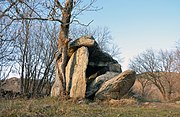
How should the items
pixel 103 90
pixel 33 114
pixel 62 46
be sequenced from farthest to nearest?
pixel 62 46 → pixel 103 90 → pixel 33 114

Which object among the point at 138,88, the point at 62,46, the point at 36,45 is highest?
the point at 36,45

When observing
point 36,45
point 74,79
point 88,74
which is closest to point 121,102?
point 74,79

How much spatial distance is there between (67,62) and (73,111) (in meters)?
6.67

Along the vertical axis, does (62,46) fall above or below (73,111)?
above

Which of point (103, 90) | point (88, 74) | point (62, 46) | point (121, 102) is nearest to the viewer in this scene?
point (121, 102)

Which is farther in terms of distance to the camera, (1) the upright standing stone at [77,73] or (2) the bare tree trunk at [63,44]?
(2) the bare tree trunk at [63,44]

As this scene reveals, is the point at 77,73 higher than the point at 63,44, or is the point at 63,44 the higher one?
the point at 63,44

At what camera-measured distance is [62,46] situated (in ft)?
45.2

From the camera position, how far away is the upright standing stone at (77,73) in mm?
12984

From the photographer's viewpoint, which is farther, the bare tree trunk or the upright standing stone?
the bare tree trunk

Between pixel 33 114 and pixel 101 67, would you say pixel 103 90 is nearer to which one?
pixel 101 67

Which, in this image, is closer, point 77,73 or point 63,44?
point 77,73

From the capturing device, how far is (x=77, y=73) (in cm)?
1348

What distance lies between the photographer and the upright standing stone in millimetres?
12984
